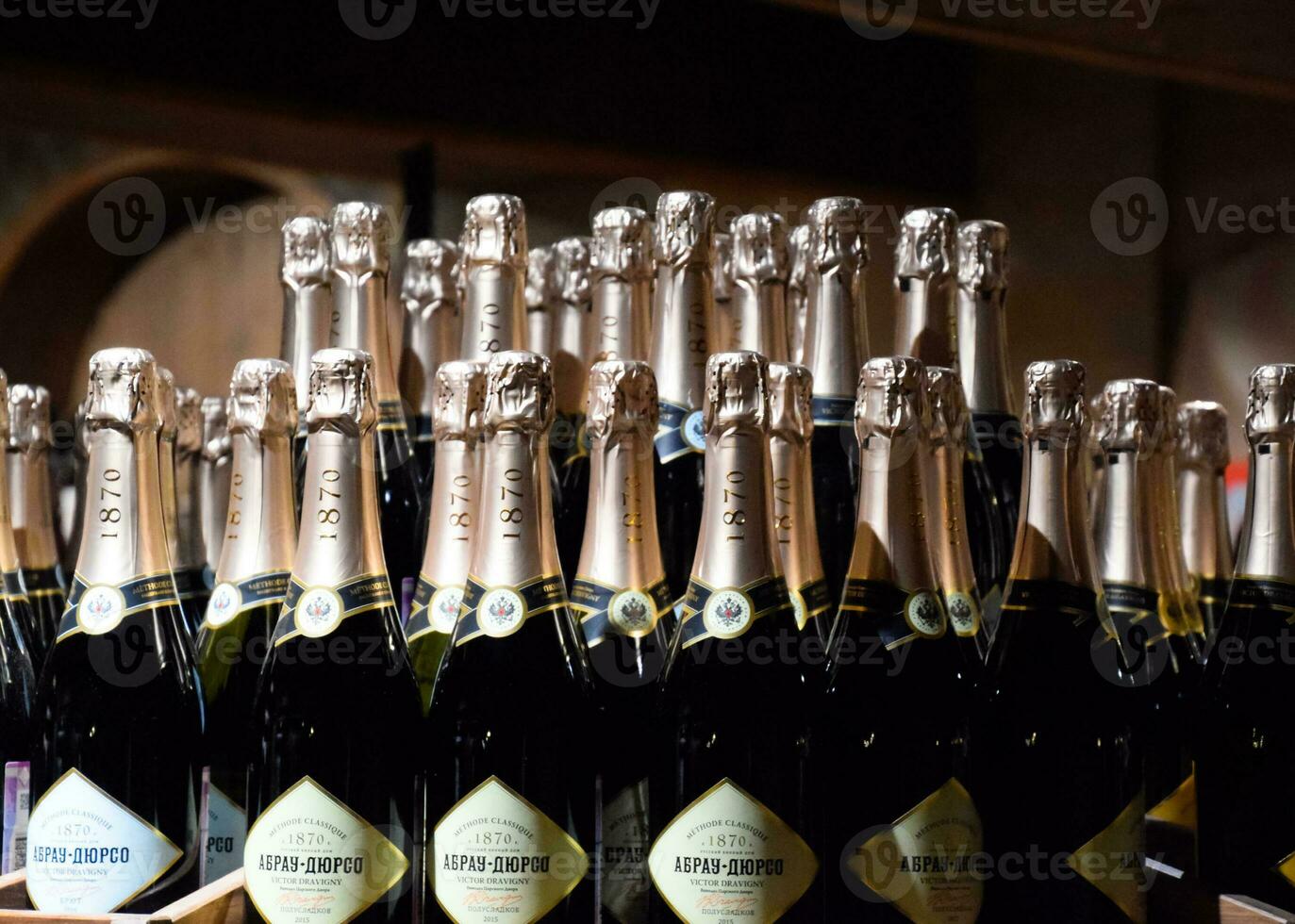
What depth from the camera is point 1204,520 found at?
147cm

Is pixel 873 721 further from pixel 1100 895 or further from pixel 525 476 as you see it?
pixel 525 476

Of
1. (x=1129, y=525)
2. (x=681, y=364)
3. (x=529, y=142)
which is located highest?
(x=529, y=142)

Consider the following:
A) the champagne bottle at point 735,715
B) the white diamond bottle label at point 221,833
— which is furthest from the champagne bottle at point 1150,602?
the white diamond bottle label at point 221,833

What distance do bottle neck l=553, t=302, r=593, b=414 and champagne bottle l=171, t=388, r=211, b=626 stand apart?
1.20 feet

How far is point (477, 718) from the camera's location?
3.47ft

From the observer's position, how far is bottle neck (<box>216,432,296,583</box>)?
45.3 inches

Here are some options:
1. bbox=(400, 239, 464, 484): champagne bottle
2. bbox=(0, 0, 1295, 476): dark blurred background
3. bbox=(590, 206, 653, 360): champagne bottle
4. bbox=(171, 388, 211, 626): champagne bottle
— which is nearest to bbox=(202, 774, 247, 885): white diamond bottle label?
bbox=(171, 388, 211, 626): champagne bottle

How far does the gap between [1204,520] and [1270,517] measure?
1.15 feet

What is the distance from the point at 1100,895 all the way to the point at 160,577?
764 millimetres

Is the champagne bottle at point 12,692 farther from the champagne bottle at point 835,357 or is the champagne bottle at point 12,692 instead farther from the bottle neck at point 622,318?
the champagne bottle at point 835,357

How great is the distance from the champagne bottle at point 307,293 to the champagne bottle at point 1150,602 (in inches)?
26.7

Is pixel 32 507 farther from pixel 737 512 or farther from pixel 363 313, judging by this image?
pixel 737 512

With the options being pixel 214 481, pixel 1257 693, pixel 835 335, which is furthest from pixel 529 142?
pixel 1257 693

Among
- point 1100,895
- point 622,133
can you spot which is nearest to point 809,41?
point 622,133
